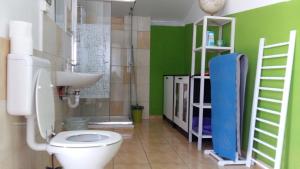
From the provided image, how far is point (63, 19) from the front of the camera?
301cm

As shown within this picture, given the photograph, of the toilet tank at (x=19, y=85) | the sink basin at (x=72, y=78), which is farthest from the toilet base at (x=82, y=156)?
the sink basin at (x=72, y=78)

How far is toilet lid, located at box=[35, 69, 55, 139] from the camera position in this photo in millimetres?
1525

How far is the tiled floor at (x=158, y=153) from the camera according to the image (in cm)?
245

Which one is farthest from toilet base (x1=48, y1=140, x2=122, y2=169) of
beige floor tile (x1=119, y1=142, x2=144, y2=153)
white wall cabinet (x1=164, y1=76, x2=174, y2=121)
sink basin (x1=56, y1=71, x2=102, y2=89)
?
white wall cabinet (x1=164, y1=76, x2=174, y2=121)

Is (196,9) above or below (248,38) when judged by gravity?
above

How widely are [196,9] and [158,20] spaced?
861 millimetres

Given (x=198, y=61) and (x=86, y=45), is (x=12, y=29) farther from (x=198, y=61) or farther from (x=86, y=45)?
(x=198, y=61)

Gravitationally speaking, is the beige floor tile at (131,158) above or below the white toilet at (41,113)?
below

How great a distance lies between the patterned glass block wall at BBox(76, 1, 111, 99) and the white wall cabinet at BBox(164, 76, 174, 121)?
0.99 m

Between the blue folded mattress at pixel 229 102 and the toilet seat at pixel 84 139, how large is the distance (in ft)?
3.94

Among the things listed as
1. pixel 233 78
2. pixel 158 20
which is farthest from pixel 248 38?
pixel 158 20

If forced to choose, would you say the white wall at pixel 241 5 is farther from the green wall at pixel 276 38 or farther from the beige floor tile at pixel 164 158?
the beige floor tile at pixel 164 158

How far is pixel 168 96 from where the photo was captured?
174 inches

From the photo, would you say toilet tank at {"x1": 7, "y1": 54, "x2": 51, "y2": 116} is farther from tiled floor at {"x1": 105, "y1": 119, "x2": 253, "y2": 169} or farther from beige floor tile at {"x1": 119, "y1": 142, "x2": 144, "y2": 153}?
beige floor tile at {"x1": 119, "y1": 142, "x2": 144, "y2": 153}
